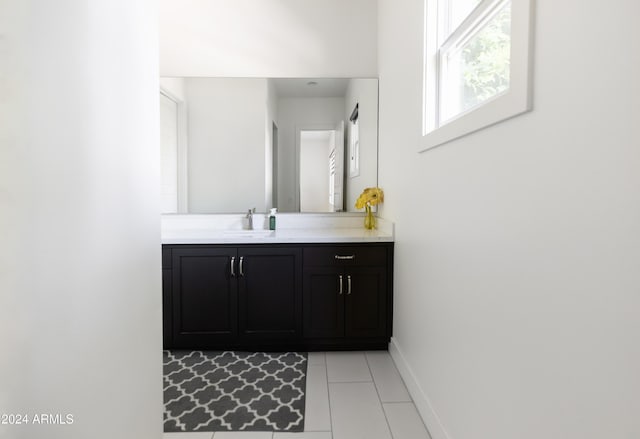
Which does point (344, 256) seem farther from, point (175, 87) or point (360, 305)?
point (175, 87)

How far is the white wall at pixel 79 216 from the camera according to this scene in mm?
673

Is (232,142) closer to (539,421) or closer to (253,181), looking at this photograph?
(253,181)

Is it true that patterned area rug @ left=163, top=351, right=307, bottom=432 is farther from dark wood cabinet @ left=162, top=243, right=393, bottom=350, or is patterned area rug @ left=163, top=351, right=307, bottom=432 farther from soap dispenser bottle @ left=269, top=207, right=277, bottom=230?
soap dispenser bottle @ left=269, top=207, right=277, bottom=230

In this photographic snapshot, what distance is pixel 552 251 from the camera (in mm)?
876

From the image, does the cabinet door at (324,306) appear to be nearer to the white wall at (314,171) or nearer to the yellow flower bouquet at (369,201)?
the yellow flower bouquet at (369,201)

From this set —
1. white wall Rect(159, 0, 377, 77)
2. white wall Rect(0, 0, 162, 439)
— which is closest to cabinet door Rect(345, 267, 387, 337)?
white wall Rect(0, 0, 162, 439)

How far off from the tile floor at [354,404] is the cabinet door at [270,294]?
311 millimetres

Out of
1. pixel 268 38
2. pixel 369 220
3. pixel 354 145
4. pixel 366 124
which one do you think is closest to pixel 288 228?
pixel 369 220

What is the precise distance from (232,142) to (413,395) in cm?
227

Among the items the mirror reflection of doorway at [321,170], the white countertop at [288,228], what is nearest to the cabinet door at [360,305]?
the white countertop at [288,228]

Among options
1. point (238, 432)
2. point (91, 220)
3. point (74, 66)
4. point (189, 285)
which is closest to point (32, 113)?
point (74, 66)

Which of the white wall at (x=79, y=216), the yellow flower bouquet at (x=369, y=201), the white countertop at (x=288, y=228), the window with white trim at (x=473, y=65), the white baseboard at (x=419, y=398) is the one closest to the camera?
the white wall at (x=79, y=216)

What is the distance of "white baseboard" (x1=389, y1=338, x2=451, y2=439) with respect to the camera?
5.22ft

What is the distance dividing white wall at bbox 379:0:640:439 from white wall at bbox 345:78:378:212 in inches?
55.4
